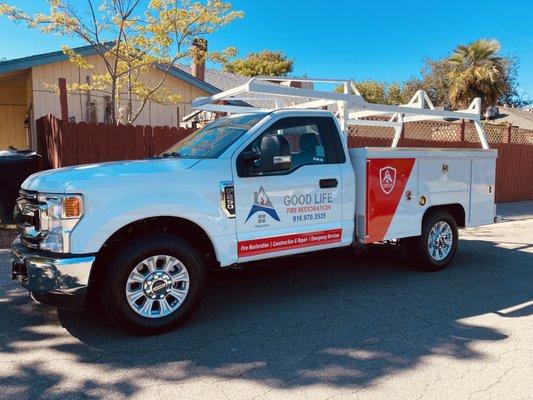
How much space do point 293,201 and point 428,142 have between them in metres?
9.06

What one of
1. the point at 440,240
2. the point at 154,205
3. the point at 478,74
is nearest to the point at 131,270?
the point at 154,205

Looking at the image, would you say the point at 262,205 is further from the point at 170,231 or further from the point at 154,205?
the point at 154,205

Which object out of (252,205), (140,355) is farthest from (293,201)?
(140,355)

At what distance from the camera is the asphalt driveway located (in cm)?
341

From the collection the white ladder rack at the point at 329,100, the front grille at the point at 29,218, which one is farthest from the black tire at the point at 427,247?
the front grille at the point at 29,218

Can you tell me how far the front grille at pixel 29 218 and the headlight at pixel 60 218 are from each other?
0.13 meters

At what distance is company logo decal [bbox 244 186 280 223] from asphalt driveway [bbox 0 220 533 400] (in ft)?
3.33

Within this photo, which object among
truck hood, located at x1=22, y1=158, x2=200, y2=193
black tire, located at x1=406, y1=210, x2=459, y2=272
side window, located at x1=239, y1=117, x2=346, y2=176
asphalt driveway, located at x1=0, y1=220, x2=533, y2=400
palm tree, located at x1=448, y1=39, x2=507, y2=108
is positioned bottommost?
asphalt driveway, located at x1=0, y1=220, x2=533, y2=400

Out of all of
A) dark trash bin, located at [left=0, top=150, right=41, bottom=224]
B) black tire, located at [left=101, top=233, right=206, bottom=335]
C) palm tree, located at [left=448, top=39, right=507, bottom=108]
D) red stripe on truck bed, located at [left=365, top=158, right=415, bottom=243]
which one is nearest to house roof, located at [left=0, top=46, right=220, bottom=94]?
dark trash bin, located at [left=0, top=150, right=41, bottom=224]

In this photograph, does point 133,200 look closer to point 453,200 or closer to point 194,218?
point 194,218

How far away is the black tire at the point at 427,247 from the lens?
6.32m

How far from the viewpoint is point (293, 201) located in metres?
5.01

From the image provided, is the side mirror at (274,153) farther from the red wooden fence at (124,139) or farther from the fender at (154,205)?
the red wooden fence at (124,139)

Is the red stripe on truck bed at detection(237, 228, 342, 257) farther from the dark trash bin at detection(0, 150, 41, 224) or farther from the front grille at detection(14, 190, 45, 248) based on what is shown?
the dark trash bin at detection(0, 150, 41, 224)
